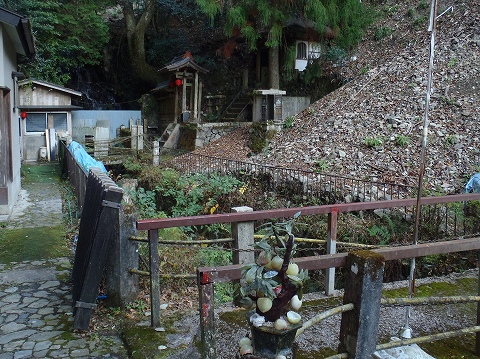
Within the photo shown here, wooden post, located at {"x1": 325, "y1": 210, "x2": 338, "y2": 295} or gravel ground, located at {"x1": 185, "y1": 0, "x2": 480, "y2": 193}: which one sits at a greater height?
gravel ground, located at {"x1": 185, "y1": 0, "x2": 480, "y2": 193}

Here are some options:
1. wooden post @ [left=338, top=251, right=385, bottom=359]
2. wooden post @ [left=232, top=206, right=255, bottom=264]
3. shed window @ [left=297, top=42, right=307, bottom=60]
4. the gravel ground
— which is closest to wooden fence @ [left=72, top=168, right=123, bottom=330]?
wooden post @ [left=232, top=206, right=255, bottom=264]

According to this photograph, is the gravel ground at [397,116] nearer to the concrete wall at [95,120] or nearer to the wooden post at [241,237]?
the wooden post at [241,237]

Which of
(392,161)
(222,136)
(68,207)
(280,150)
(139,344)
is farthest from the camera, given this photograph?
(222,136)

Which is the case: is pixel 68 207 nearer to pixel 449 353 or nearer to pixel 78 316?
pixel 78 316

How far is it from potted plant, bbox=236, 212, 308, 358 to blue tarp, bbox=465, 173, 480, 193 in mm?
9066

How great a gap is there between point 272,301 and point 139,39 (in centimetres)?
2583

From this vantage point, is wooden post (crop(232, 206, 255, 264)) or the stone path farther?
wooden post (crop(232, 206, 255, 264))

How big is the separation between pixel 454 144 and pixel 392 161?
6.00 ft

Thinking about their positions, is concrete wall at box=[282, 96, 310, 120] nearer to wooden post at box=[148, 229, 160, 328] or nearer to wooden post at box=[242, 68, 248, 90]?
wooden post at box=[242, 68, 248, 90]

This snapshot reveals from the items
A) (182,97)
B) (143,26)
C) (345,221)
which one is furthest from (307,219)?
(143,26)

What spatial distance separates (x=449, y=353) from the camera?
3.47 meters

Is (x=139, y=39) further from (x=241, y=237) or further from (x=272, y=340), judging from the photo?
(x=272, y=340)

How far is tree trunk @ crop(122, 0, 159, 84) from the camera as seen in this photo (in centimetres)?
2556

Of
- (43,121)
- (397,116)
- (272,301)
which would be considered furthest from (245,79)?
(272,301)
